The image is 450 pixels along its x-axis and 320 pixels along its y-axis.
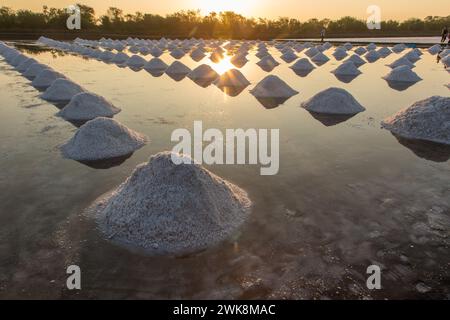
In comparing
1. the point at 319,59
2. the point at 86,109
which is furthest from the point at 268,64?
the point at 86,109

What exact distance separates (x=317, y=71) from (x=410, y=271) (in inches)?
657

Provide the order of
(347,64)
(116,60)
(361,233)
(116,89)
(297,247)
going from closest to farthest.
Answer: (297,247) → (361,233) → (116,89) → (347,64) → (116,60)

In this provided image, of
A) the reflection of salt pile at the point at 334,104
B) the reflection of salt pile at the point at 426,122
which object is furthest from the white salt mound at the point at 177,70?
the reflection of salt pile at the point at 426,122

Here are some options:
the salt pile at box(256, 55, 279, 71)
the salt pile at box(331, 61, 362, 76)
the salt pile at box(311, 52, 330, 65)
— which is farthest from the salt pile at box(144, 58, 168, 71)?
the salt pile at box(311, 52, 330, 65)

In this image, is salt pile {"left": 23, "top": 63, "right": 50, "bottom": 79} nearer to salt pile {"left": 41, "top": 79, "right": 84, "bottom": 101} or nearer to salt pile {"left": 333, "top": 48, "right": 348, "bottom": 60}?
salt pile {"left": 41, "top": 79, "right": 84, "bottom": 101}

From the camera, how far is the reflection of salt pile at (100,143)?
21.9 feet

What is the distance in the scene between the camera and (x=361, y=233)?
4.20 meters

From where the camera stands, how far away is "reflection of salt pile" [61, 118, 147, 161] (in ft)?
21.9

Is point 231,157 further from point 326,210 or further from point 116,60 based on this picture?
point 116,60

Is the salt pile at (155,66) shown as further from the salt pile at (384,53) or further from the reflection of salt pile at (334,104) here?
the salt pile at (384,53)

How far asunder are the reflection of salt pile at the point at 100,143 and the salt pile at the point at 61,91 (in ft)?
16.7

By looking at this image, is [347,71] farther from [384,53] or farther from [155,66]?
[384,53]

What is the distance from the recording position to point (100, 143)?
6.82 m
